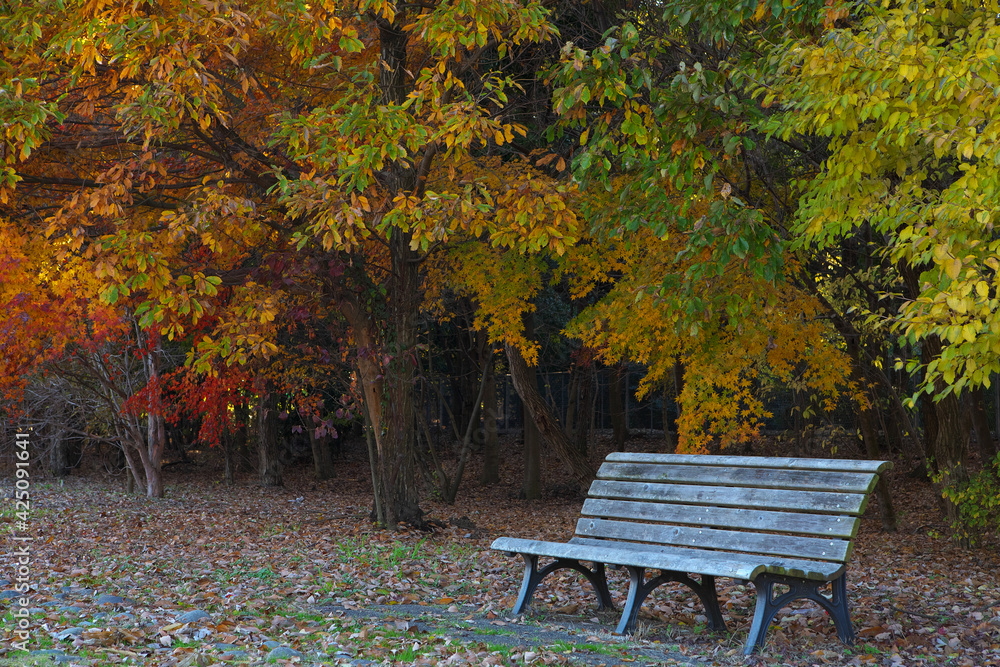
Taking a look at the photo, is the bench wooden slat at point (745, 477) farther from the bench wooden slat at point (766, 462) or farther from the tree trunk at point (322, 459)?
the tree trunk at point (322, 459)

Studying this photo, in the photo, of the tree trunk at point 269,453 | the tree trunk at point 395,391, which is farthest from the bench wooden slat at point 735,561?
the tree trunk at point 269,453

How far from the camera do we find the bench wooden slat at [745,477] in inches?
172

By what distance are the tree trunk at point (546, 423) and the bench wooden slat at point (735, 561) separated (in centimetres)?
868

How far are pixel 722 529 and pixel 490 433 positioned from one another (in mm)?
12935

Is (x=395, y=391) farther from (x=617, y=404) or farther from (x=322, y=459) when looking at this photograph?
(x=322, y=459)

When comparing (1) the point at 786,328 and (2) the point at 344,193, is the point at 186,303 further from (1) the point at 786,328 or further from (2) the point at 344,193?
(1) the point at 786,328

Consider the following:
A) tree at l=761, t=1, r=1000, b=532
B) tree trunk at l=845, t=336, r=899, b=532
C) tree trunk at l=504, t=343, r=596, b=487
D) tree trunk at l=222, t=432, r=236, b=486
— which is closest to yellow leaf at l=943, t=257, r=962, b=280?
tree at l=761, t=1, r=1000, b=532

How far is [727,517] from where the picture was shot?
4793 mm

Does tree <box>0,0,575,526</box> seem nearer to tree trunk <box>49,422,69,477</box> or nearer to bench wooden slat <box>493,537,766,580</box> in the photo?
bench wooden slat <box>493,537,766,580</box>

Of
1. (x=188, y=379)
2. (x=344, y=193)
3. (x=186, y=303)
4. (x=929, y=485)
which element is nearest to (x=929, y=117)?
(x=344, y=193)

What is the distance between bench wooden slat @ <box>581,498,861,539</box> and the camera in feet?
14.2

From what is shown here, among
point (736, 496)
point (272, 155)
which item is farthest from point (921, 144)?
point (272, 155)

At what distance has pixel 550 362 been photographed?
19.7m

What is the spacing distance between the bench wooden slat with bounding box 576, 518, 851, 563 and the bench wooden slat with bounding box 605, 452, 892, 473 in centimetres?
38
